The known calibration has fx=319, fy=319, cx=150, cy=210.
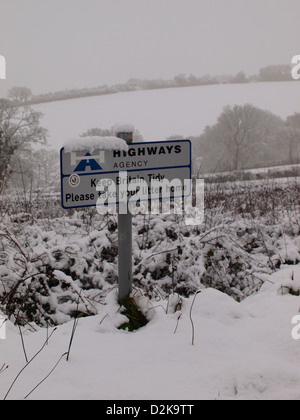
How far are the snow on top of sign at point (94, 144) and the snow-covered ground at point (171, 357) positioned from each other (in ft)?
3.70

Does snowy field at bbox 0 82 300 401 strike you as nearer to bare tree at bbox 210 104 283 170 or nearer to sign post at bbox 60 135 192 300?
sign post at bbox 60 135 192 300

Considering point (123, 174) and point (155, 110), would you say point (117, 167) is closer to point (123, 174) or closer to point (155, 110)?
point (123, 174)

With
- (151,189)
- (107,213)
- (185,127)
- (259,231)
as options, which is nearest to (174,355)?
(151,189)

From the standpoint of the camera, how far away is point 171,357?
5.97ft

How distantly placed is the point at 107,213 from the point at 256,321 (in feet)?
8.26

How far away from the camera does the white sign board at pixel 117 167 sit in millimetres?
2172

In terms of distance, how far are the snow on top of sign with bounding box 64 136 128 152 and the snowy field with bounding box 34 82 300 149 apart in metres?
0.15

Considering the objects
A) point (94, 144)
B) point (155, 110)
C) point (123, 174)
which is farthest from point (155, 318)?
point (155, 110)

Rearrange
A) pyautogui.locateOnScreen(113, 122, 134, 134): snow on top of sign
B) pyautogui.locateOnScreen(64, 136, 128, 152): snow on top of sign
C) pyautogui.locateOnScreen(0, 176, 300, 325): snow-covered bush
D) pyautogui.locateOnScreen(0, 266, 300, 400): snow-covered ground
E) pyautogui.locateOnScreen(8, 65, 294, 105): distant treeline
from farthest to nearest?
pyautogui.locateOnScreen(8, 65, 294, 105): distant treeline → pyautogui.locateOnScreen(0, 176, 300, 325): snow-covered bush → pyautogui.locateOnScreen(113, 122, 134, 134): snow on top of sign → pyautogui.locateOnScreen(64, 136, 128, 152): snow on top of sign → pyautogui.locateOnScreen(0, 266, 300, 400): snow-covered ground

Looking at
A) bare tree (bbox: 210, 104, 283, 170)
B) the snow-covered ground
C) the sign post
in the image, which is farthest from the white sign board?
bare tree (bbox: 210, 104, 283, 170)

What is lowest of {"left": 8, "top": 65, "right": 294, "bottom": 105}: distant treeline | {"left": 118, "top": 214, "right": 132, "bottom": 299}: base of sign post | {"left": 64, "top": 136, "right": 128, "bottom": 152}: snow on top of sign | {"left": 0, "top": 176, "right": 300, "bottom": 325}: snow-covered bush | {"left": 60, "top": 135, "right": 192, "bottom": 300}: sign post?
{"left": 0, "top": 176, "right": 300, "bottom": 325}: snow-covered bush

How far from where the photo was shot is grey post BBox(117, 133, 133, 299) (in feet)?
7.69

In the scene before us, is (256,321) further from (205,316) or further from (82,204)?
(82,204)

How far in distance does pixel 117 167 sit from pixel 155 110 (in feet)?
46.8
